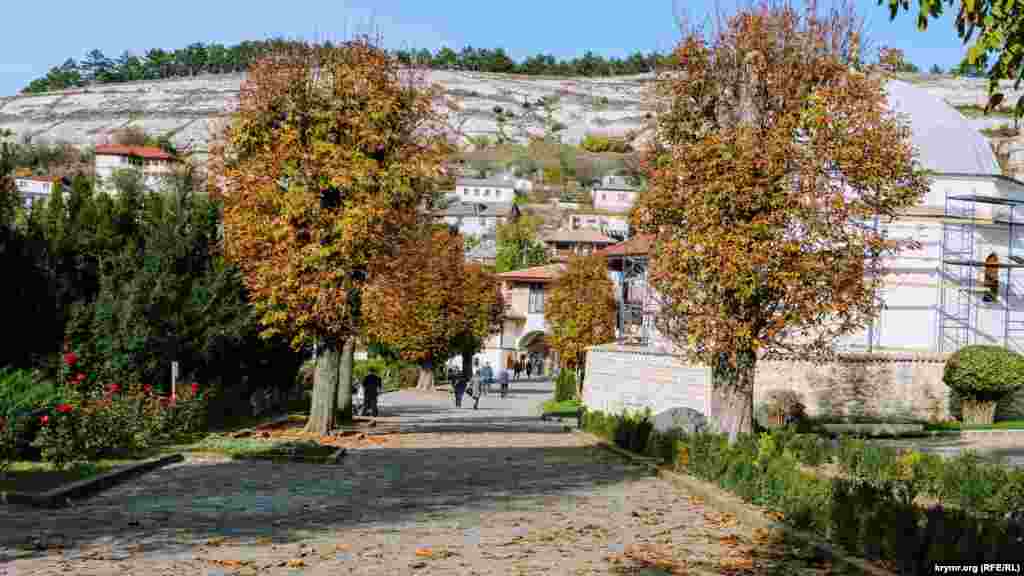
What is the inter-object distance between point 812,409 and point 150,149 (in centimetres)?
14464

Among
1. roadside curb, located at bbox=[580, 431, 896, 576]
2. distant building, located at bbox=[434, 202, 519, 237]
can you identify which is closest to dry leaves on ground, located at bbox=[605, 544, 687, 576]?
roadside curb, located at bbox=[580, 431, 896, 576]

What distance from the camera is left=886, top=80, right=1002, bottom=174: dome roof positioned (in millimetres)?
36625

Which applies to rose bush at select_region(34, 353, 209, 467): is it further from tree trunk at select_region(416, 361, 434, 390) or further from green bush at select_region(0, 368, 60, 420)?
tree trunk at select_region(416, 361, 434, 390)

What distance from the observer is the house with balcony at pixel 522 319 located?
93.2m

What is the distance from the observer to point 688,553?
10055mm

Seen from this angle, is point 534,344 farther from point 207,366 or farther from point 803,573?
point 803,573

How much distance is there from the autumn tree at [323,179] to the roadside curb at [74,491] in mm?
8688

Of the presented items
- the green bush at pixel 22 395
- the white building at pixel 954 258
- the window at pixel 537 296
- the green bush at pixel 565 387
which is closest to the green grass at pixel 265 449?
the green bush at pixel 22 395

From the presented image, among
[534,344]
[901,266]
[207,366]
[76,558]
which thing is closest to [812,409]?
[901,266]

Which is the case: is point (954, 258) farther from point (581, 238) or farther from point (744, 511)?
point (581, 238)

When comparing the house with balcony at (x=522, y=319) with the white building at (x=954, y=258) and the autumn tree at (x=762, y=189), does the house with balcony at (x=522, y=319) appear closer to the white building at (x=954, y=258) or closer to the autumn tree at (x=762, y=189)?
the white building at (x=954, y=258)

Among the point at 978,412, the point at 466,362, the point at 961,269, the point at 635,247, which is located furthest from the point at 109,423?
the point at 466,362

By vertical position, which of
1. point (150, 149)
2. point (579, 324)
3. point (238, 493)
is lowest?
point (238, 493)

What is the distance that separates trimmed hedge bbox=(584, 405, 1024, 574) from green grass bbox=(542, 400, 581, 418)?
70.7ft
